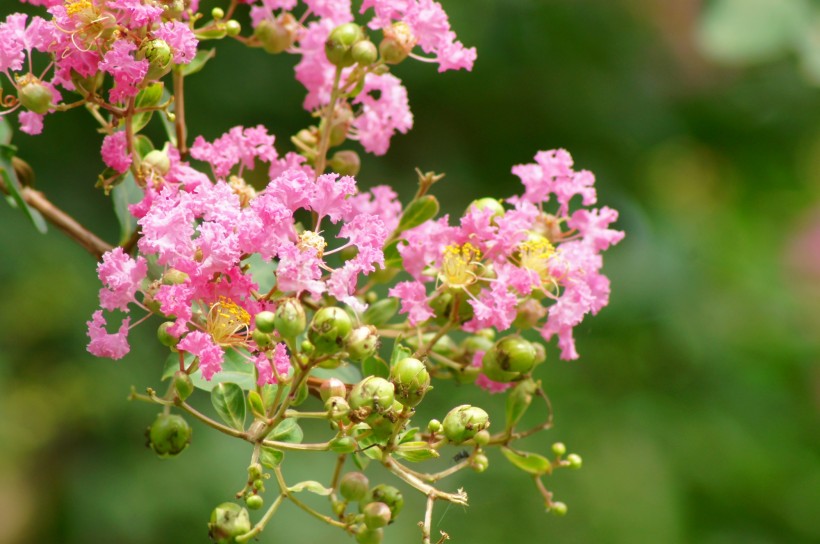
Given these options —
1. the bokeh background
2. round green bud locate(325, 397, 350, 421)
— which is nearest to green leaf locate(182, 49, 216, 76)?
round green bud locate(325, 397, 350, 421)

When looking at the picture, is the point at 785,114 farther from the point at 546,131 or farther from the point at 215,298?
the point at 215,298

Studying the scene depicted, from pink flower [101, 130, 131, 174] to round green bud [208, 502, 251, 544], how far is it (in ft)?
1.24

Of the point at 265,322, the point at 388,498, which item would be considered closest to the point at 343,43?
the point at 265,322

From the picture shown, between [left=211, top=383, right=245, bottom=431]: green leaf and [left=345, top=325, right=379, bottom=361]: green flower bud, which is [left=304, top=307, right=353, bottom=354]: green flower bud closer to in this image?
[left=345, top=325, right=379, bottom=361]: green flower bud

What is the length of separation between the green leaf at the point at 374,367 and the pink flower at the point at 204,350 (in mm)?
153

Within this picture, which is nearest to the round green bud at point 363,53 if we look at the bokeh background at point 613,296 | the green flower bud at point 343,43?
the green flower bud at point 343,43

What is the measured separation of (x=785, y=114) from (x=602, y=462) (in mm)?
1062

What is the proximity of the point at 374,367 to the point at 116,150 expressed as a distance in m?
0.36

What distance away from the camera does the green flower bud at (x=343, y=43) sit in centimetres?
111

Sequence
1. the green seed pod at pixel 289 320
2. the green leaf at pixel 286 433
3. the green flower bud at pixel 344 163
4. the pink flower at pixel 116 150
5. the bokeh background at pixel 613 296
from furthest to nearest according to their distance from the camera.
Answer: the bokeh background at pixel 613 296 → the green flower bud at pixel 344 163 → the pink flower at pixel 116 150 → the green leaf at pixel 286 433 → the green seed pod at pixel 289 320

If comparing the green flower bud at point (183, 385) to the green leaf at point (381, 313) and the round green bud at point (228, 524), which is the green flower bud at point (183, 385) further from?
the green leaf at point (381, 313)

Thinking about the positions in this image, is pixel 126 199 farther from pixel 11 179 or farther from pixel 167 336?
pixel 167 336

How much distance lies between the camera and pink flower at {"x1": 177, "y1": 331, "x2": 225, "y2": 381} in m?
0.92

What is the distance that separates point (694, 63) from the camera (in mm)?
2969
